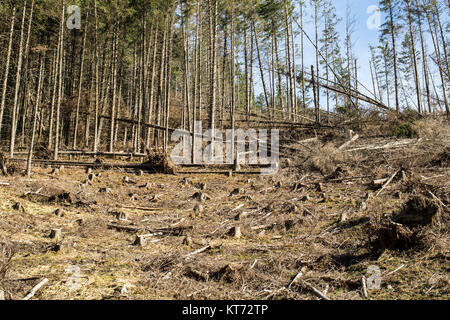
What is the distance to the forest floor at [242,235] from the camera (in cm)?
305

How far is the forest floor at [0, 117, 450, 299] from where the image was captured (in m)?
3.05

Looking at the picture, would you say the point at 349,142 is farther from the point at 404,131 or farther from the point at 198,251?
the point at 198,251

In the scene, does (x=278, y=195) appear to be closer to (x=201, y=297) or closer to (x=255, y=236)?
(x=255, y=236)

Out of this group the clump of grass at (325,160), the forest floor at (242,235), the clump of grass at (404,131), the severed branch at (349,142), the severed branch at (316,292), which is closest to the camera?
the severed branch at (316,292)

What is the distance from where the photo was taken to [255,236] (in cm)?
489

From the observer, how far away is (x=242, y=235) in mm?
4992

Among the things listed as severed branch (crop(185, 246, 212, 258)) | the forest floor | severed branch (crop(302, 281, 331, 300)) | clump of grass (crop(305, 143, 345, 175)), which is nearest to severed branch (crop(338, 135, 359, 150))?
clump of grass (crop(305, 143, 345, 175))

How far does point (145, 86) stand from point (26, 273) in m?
11.0

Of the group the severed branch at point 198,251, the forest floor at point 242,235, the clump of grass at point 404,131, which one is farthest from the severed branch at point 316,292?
the clump of grass at point 404,131

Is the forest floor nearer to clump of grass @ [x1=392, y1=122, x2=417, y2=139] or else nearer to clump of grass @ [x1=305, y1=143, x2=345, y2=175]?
clump of grass @ [x1=305, y1=143, x2=345, y2=175]

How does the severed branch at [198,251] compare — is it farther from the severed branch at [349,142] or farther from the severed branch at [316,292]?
the severed branch at [349,142]

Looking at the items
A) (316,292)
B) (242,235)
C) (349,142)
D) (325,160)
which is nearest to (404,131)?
(349,142)

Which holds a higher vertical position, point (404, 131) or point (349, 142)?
point (404, 131)
